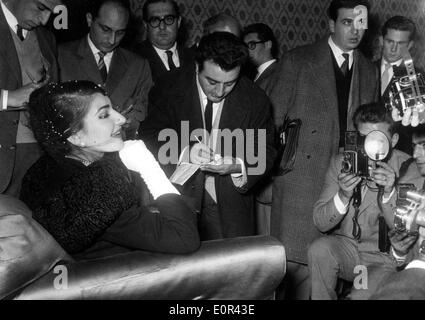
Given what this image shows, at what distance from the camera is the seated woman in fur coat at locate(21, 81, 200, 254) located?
1628 mm

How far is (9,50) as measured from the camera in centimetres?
263

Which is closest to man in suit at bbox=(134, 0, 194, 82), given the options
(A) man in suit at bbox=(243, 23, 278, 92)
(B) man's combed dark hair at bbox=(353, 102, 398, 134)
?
(A) man in suit at bbox=(243, 23, 278, 92)

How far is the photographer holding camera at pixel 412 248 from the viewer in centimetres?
193

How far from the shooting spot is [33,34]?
278cm

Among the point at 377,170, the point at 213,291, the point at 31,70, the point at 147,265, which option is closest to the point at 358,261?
the point at 377,170

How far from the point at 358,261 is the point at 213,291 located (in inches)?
47.0

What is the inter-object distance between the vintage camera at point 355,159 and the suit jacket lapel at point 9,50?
5.35 feet

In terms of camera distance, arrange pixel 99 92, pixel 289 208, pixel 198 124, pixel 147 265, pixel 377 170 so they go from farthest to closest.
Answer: pixel 289 208, pixel 198 124, pixel 377 170, pixel 99 92, pixel 147 265

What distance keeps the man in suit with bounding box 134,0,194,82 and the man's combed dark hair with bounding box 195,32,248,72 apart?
0.88m

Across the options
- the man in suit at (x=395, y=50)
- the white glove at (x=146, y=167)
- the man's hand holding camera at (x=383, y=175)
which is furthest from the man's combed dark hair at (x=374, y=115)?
the white glove at (x=146, y=167)

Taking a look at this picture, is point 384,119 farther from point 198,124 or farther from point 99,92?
point 99,92

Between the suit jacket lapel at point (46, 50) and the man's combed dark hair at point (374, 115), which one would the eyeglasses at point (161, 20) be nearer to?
the suit jacket lapel at point (46, 50)

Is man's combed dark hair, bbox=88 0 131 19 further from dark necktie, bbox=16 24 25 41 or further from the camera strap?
the camera strap

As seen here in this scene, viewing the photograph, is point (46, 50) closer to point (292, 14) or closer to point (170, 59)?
point (170, 59)
